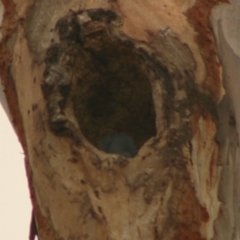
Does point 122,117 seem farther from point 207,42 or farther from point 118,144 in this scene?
point 207,42

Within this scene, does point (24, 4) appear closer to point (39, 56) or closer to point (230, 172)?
point (39, 56)

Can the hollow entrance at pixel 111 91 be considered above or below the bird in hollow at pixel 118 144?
above

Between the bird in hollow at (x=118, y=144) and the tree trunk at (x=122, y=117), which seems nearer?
the tree trunk at (x=122, y=117)

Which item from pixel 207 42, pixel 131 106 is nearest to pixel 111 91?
pixel 131 106

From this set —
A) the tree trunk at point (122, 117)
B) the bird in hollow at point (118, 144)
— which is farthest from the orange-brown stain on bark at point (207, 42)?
the bird in hollow at point (118, 144)

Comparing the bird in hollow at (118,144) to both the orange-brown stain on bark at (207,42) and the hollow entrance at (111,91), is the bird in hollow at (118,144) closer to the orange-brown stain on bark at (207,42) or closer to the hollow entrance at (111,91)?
the hollow entrance at (111,91)

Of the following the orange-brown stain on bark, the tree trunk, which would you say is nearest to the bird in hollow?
the tree trunk

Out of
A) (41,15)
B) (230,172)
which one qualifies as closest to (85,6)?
(41,15)
